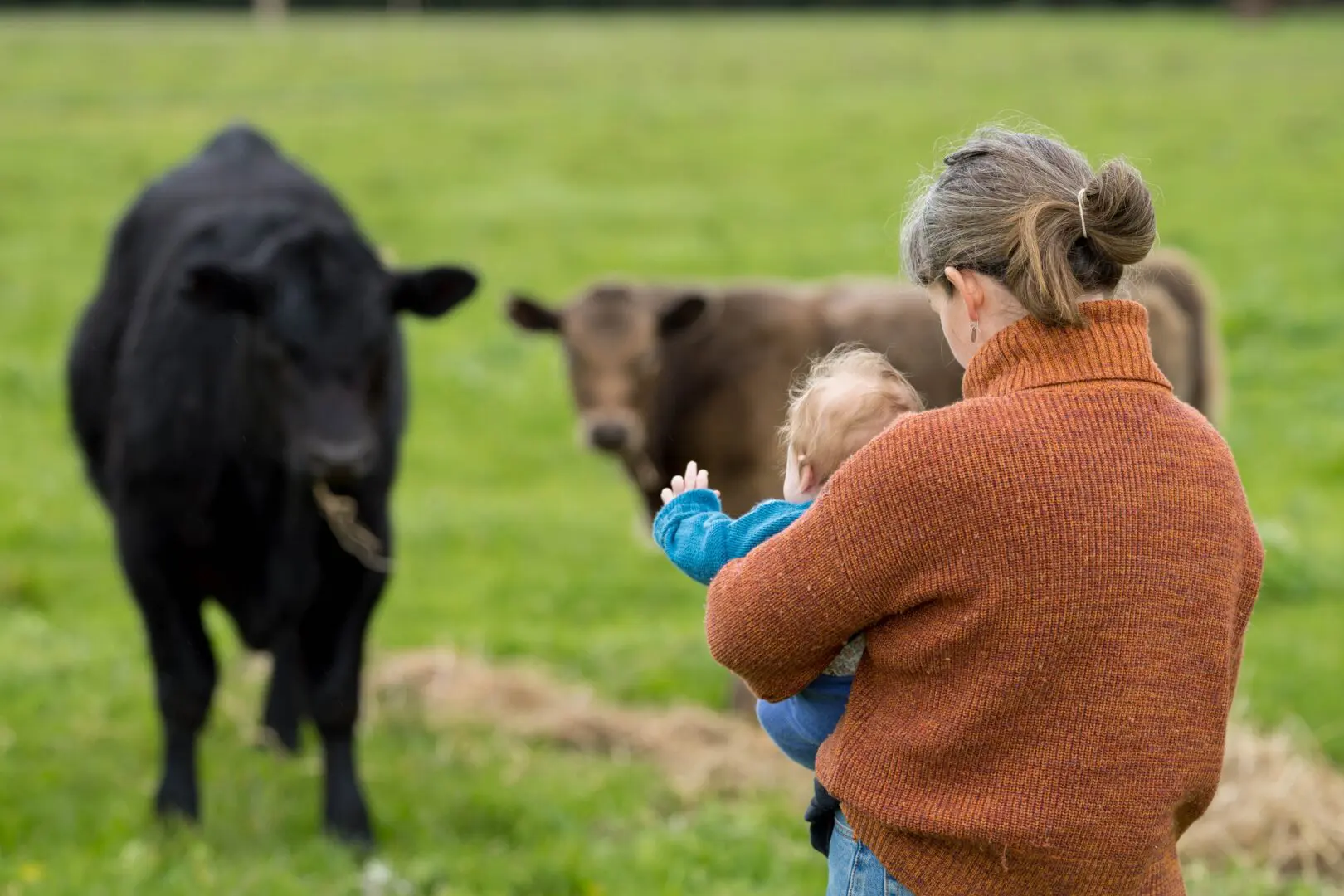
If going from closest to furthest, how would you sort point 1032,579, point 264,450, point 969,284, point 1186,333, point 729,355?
1. point 1032,579
2. point 969,284
3. point 264,450
4. point 1186,333
5. point 729,355

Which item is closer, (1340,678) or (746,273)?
(1340,678)

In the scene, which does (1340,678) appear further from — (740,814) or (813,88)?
(813,88)

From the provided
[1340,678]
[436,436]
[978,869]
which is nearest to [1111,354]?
[978,869]

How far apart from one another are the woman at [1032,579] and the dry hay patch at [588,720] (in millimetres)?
3434

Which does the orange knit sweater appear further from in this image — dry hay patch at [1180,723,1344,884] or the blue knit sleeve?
dry hay patch at [1180,723,1344,884]

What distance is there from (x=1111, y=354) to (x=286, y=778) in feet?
14.1

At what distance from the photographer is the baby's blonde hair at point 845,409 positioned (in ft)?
8.52

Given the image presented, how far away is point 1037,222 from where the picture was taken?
89.9 inches

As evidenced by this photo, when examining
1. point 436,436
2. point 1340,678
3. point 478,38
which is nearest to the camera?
point 1340,678

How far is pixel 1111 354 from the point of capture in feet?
7.55

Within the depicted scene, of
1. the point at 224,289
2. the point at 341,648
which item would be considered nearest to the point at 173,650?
the point at 341,648

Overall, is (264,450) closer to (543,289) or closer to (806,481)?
(806,481)

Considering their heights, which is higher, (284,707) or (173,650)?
(173,650)

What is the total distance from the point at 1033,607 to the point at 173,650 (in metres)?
4.05
